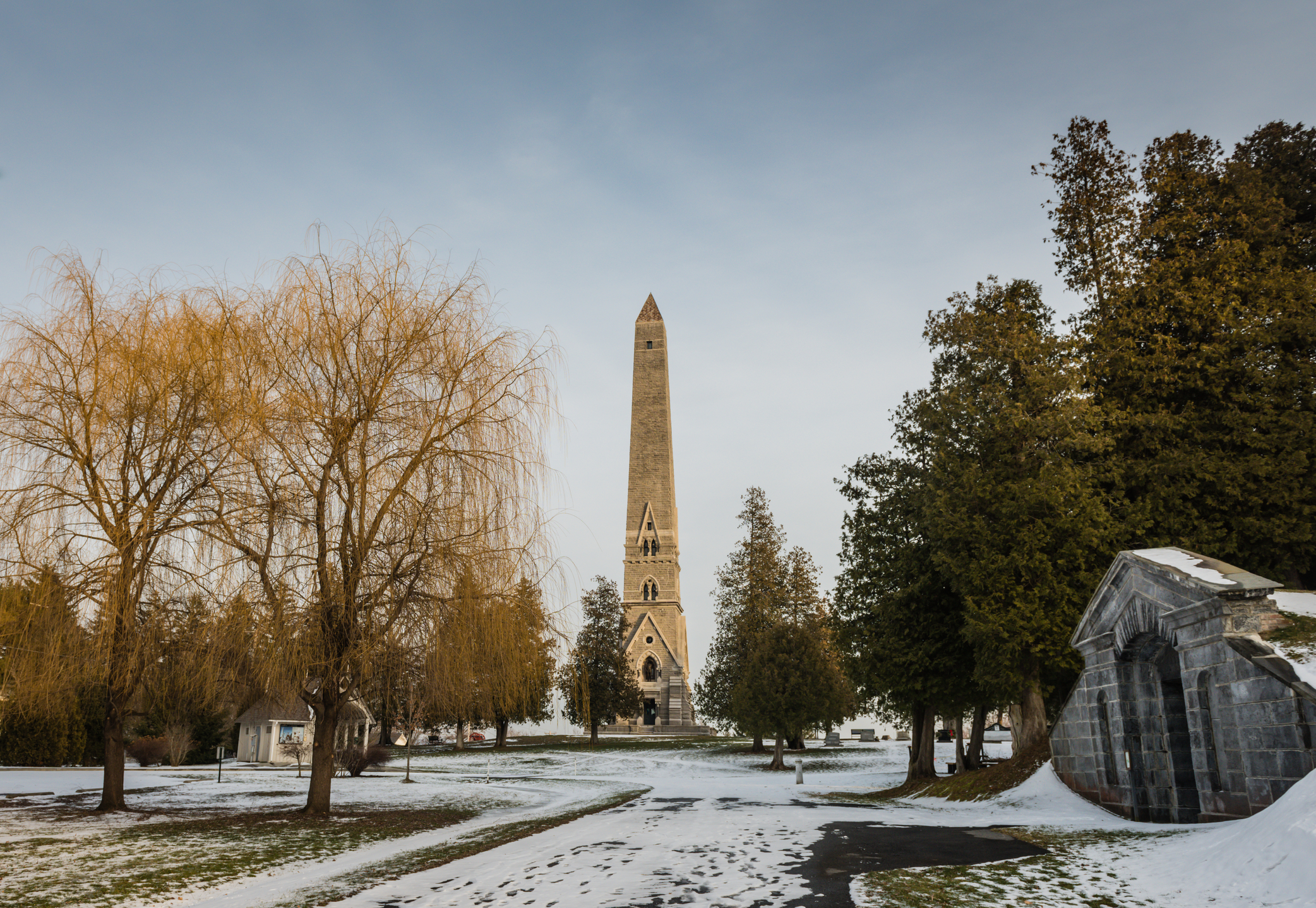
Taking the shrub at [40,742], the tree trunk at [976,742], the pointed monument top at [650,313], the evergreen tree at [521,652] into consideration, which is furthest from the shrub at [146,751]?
the pointed monument top at [650,313]

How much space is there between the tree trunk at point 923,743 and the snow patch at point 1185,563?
12.8 m

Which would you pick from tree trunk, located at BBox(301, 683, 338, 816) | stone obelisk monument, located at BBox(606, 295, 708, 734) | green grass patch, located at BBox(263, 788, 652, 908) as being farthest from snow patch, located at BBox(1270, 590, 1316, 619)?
stone obelisk monument, located at BBox(606, 295, 708, 734)

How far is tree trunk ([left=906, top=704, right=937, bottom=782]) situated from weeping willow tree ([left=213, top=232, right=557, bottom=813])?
15329 mm

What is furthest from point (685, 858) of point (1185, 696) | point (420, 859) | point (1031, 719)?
point (1031, 719)

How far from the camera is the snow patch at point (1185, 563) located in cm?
1041

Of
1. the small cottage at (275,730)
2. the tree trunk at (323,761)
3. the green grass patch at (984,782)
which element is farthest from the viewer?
the small cottage at (275,730)

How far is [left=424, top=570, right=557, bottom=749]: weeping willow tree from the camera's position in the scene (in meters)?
13.3

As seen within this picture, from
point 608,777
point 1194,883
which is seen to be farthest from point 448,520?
point 608,777

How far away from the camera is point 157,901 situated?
26.0ft

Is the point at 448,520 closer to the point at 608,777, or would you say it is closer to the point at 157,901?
the point at 157,901

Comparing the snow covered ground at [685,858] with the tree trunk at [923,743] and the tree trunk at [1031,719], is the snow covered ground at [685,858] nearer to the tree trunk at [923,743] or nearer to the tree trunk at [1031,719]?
the tree trunk at [1031,719]

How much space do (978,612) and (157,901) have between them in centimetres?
1528

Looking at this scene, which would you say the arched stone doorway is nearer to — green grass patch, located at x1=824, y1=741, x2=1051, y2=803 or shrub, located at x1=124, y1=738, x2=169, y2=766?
green grass patch, located at x1=824, y1=741, x2=1051, y2=803

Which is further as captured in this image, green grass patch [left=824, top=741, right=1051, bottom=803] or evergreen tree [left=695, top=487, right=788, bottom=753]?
evergreen tree [left=695, top=487, right=788, bottom=753]
